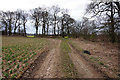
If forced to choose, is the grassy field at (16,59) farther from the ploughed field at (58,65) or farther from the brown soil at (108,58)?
the brown soil at (108,58)

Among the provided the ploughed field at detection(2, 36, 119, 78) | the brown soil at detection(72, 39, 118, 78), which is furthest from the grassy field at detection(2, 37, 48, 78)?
the brown soil at detection(72, 39, 118, 78)

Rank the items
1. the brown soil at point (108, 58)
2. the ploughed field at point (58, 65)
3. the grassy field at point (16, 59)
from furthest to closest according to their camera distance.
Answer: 1. the brown soil at point (108, 58)
2. the grassy field at point (16, 59)
3. the ploughed field at point (58, 65)

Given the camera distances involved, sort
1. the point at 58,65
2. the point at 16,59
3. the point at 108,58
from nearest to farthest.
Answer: the point at 58,65, the point at 16,59, the point at 108,58

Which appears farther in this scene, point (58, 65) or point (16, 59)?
point (16, 59)

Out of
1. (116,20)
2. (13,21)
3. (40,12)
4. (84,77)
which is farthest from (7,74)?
(13,21)

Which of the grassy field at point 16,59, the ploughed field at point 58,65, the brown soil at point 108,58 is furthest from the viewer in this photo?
the brown soil at point 108,58

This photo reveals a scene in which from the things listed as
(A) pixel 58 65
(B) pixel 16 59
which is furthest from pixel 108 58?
(B) pixel 16 59

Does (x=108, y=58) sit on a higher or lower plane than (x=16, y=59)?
lower

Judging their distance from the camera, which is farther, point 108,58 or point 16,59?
point 108,58

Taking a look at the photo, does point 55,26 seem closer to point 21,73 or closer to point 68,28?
point 68,28

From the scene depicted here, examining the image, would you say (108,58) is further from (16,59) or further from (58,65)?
(16,59)

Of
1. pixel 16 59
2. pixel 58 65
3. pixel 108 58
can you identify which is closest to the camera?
pixel 58 65

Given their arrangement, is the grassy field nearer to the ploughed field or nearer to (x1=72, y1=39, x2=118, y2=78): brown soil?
the ploughed field

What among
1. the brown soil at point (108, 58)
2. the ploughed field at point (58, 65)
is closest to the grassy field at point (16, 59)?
the ploughed field at point (58, 65)
